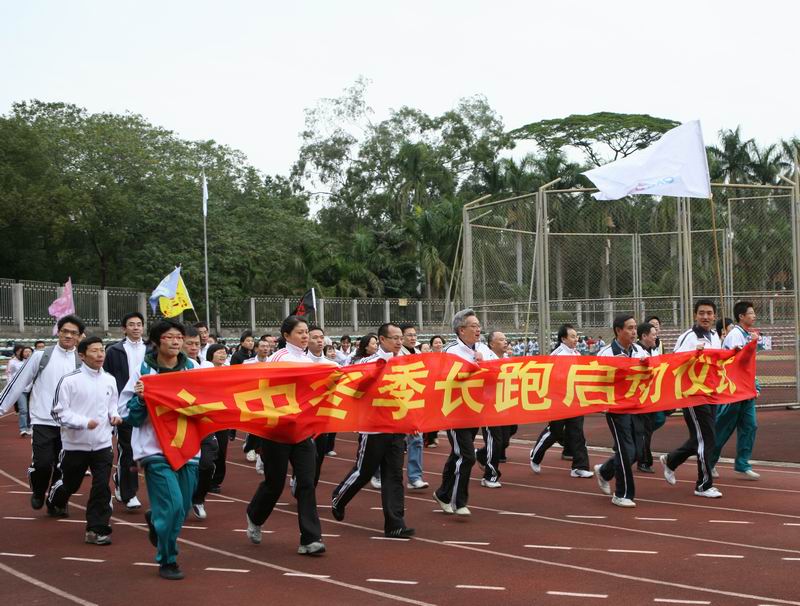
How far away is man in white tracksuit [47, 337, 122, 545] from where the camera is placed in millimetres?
8062

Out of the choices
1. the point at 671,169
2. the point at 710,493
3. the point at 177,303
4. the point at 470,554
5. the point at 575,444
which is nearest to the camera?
the point at 470,554

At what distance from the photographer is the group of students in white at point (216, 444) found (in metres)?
7.11

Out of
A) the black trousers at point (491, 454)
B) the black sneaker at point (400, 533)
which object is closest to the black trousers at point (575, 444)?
the black trousers at point (491, 454)

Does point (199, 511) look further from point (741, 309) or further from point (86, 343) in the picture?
point (741, 309)

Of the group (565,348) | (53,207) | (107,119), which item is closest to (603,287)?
(565,348)

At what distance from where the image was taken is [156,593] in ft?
20.7

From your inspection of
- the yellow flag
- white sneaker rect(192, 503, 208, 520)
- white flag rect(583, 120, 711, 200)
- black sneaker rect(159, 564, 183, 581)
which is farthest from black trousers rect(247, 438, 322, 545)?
the yellow flag

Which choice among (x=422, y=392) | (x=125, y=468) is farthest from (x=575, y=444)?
(x=125, y=468)

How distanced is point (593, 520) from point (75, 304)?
23.5 meters

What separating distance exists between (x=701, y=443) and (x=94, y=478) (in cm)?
567

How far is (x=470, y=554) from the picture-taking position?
7.39 meters

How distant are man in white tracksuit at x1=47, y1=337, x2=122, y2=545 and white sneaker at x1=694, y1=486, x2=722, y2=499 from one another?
18.0ft

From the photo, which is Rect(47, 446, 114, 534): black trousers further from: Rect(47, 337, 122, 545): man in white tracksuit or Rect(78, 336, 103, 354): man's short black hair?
Rect(78, 336, 103, 354): man's short black hair

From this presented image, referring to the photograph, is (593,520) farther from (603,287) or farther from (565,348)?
(603,287)
